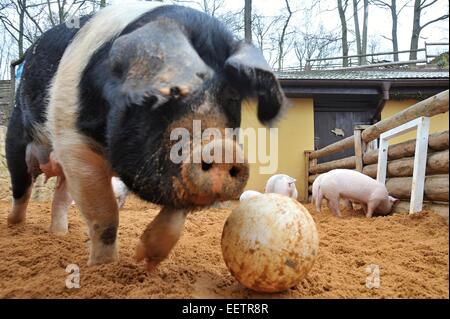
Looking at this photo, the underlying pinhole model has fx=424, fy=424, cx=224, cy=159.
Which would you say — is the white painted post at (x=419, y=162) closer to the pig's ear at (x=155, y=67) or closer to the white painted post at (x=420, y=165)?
the white painted post at (x=420, y=165)

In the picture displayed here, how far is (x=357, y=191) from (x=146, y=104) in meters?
4.09

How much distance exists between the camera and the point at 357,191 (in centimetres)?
542

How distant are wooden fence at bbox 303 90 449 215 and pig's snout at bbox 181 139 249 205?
1326 millimetres

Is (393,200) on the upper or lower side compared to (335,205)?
upper

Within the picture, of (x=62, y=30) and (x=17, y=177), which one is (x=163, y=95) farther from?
(x=17, y=177)

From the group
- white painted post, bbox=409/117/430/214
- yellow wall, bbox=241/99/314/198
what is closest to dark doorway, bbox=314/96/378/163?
yellow wall, bbox=241/99/314/198

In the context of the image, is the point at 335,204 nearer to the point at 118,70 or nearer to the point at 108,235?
the point at 108,235

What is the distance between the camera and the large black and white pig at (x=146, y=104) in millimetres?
1875

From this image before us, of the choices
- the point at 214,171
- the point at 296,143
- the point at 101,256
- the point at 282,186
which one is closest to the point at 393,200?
the point at 282,186

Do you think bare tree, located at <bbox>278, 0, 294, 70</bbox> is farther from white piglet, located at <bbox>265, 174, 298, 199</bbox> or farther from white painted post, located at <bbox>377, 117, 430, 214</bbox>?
white piglet, located at <bbox>265, 174, 298, 199</bbox>

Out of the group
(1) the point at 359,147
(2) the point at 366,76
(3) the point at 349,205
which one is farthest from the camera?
(2) the point at 366,76

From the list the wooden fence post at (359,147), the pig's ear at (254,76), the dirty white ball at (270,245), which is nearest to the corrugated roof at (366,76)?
the wooden fence post at (359,147)

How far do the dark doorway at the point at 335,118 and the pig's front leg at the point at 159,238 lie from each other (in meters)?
8.65

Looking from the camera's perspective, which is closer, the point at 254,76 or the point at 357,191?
the point at 254,76
